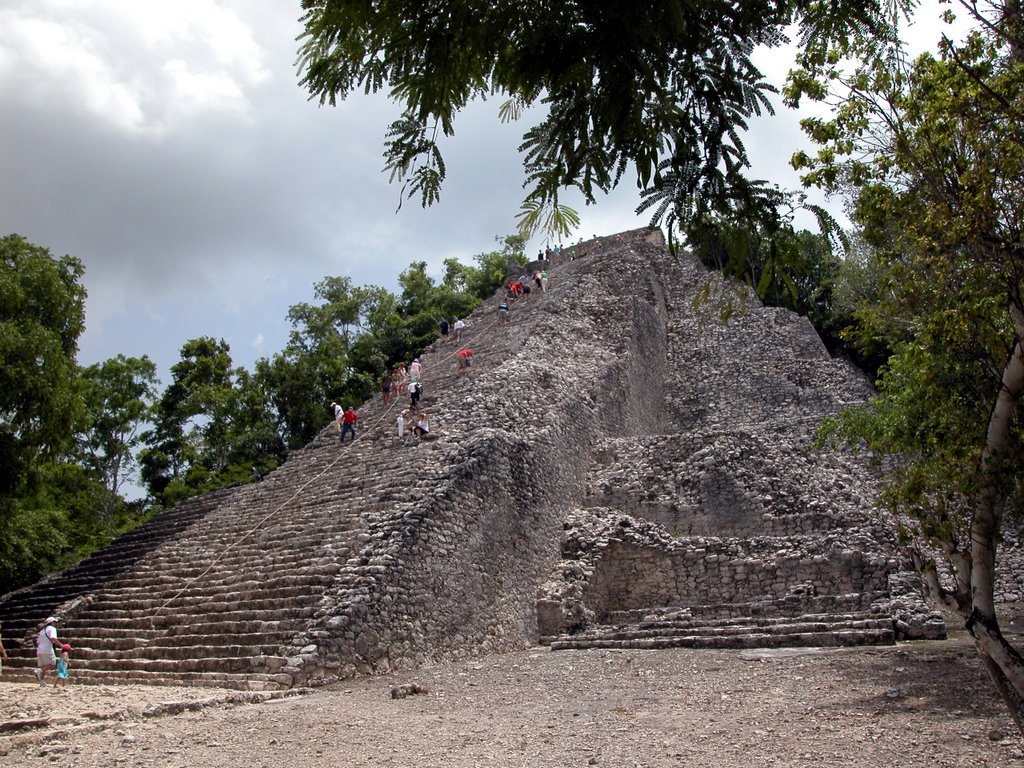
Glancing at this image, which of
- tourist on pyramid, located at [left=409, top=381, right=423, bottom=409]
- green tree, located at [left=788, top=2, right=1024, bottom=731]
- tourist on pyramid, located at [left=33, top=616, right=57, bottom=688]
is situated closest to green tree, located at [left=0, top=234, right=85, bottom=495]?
tourist on pyramid, located at [left=33, top=616, right=57, bottom=688]

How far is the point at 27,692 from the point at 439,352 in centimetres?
1284

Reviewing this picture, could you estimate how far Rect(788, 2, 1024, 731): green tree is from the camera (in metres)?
4.10

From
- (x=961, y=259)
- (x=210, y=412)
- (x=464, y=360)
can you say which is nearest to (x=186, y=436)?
(x=210, y=412)

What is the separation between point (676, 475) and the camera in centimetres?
1422

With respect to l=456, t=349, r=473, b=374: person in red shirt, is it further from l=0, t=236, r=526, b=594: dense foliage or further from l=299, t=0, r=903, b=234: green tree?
l=299, t=0, r=903, b=234: green tree

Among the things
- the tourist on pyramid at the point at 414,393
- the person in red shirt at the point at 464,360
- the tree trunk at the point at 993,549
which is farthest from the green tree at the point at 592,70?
the person in red shirt at the point at 464,360

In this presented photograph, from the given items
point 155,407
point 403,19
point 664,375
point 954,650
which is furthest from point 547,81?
point 155,407

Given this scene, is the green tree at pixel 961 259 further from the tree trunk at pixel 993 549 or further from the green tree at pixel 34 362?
the green tree at pixel 34 362

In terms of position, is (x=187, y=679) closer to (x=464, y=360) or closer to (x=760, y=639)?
(x=760, y=639)

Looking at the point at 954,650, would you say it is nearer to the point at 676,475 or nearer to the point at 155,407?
the point at 676,475

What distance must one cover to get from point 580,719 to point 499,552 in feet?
17.6

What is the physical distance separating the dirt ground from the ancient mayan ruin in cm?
87

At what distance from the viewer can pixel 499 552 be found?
1156cm

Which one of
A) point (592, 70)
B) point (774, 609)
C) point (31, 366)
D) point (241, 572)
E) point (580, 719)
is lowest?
point (580, 719)
